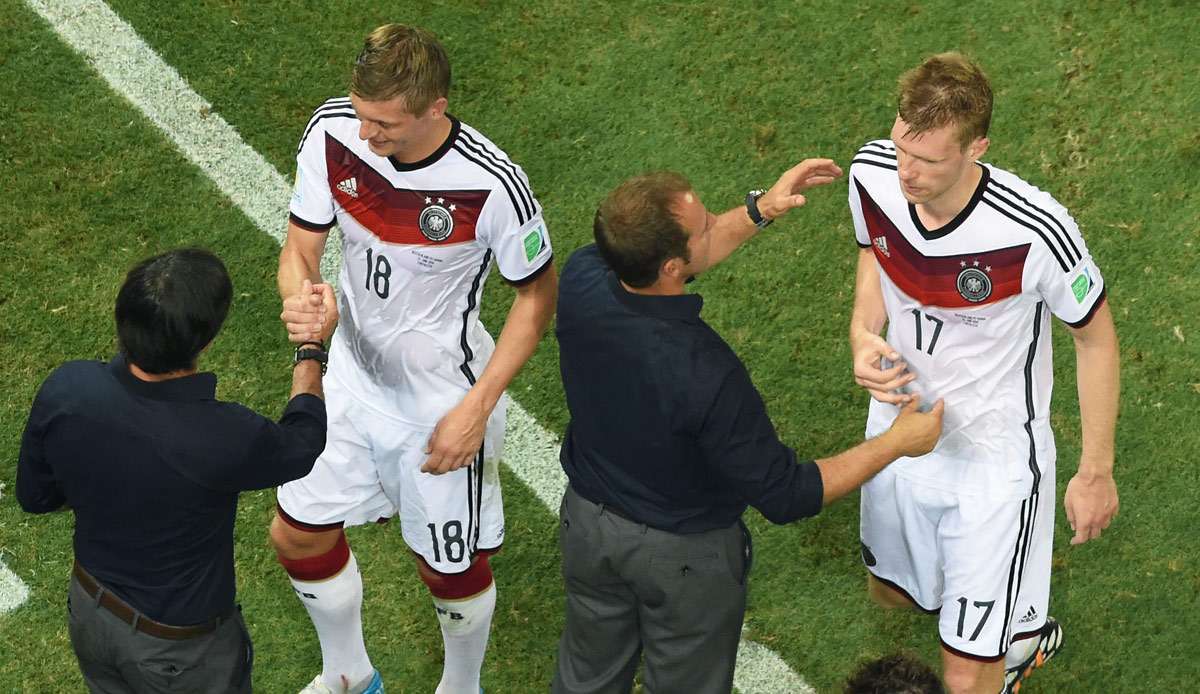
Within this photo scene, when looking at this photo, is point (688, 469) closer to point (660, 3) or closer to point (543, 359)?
point (543, 359)

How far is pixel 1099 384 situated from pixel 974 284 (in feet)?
1.64

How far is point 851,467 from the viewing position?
4.91 m

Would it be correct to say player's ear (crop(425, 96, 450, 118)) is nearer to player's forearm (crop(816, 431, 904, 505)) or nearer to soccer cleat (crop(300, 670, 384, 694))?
player's forearm (crop(816, 431, 904, 505))

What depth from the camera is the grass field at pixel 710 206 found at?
6.42 meters

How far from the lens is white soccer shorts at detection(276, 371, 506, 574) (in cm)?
563

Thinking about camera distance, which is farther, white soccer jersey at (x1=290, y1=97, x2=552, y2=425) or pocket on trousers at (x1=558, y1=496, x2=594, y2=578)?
white soccer jersey at (x1=290, y1=97, x2=552, y2=425)

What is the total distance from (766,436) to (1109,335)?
1224mm

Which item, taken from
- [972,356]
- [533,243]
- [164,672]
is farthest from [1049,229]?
[164,672]

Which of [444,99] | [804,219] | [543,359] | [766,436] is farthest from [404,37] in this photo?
[804,219]

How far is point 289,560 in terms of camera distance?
5.74m

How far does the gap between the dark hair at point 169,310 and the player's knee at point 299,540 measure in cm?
130

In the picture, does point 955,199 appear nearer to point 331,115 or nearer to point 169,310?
point 331,115

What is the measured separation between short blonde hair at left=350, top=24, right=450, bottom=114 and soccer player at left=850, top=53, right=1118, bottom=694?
1414 mm

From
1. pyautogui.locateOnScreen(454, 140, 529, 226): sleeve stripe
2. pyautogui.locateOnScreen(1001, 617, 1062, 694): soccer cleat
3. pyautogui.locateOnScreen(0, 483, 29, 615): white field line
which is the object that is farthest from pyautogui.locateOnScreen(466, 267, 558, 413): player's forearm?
pyautogui.locateOnScreen(0, 483, 29, 615): white field line
